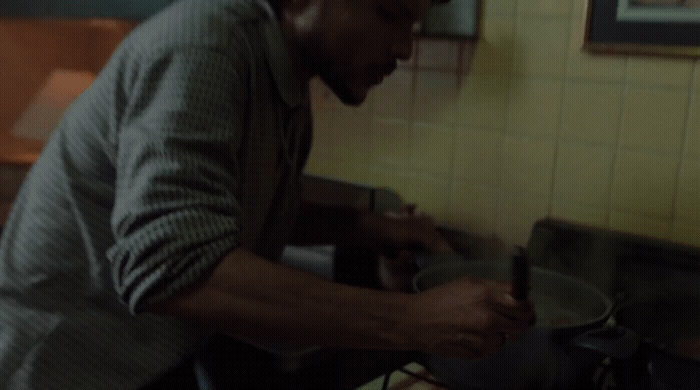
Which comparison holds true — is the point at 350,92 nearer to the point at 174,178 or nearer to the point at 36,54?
the point at 174,178

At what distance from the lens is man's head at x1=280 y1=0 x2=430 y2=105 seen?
0.86m

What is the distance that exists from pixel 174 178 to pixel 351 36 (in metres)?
0.32

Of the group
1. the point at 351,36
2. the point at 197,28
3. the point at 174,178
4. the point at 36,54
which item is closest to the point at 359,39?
the point at 351,36

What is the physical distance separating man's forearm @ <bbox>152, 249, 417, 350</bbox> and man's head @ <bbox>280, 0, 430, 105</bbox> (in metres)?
0.30

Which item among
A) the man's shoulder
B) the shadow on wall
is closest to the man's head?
the man's shoulder

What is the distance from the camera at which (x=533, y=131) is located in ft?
3.76

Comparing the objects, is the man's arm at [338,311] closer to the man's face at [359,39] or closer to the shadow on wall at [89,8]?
the man's face at [359,39]

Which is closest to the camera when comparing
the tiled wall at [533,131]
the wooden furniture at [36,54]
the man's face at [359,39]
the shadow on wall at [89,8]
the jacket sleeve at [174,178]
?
the jacket sleeve at [174,178]

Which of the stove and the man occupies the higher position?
the man

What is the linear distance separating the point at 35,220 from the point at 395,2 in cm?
49

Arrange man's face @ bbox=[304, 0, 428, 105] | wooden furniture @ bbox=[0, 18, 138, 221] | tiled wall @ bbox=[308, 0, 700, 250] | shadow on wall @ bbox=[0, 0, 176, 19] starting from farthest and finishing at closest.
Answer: wooden furniture @ bbox=[0, 18, 138, 221] → shadow on wall @ bbox=[0, 0, 176, 19] → tiled wall @ bbox=[308, 0, 700, 250] → man's face @ bbox=[304, 0, 428, 105]

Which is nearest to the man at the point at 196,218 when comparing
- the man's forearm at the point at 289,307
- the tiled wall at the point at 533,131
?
the man's forearm at the point at 289,307

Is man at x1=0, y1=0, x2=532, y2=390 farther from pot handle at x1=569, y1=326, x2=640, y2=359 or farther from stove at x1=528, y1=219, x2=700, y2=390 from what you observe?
stove at x1=528, y1=219, x2=700, y2=390

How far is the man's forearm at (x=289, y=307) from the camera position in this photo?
674mm
